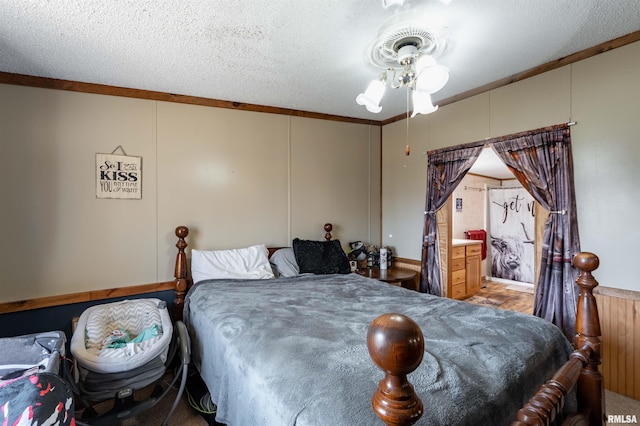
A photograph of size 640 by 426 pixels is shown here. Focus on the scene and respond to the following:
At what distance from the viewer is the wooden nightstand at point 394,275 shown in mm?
3205

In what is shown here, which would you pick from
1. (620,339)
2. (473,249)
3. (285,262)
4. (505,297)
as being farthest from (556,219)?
(505,297)

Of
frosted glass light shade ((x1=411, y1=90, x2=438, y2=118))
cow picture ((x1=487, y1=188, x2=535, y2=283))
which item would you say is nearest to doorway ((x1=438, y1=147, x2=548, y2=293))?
cow picture ((x1=487, y1=188, x2=535, y2=283))

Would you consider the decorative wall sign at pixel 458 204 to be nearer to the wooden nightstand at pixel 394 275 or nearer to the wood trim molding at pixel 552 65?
the wooden nightstand at pixel 394 275

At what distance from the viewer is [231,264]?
114 inches

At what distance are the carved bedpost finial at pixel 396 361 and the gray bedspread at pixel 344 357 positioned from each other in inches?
12.4

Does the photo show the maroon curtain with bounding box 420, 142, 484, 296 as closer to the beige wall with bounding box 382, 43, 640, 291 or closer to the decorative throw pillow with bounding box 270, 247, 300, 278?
the beige wall with bounding box 382, 43, 640, 291

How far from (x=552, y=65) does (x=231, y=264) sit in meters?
3.19

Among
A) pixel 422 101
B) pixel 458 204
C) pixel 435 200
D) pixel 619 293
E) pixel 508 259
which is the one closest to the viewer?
pixel 422 101

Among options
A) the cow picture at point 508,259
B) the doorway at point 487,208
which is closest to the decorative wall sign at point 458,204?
the doorway at point 487,208

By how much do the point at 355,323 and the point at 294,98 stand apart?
232 centimetres

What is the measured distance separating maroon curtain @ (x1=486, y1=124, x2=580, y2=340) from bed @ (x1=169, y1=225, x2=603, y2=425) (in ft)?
2.89

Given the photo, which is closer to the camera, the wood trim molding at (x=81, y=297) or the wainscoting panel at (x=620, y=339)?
the wainscoting panel at (x=620, y=339)

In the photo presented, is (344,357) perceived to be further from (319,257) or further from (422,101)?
(319,257)

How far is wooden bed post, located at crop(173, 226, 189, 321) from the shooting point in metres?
2.71
